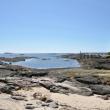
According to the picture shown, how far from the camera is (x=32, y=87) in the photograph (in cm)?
3111

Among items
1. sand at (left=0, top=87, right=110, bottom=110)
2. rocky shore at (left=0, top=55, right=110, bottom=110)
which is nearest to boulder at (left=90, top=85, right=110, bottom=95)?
rocky shore at (left=0, top=55, right=110, bottom=110)

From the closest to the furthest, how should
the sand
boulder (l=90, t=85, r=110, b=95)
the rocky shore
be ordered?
the sand < the rocky shore < boulder (l=90, t=85, r=110, b=95)

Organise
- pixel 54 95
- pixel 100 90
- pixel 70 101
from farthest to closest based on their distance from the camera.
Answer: pixel 100 90 < pixel 54 95 < pixel 70 101

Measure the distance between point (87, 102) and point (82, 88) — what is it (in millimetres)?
5382

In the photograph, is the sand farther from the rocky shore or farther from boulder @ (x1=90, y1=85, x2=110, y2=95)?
boulder @ (x1=90, y1=85, x2=110, y2=95)

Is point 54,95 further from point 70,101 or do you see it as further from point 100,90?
point 100,90

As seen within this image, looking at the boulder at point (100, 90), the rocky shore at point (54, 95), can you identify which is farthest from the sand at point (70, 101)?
the boulder at point (100, 90)

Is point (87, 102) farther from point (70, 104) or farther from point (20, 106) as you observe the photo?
point (20, 106)

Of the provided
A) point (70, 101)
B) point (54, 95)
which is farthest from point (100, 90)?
point (70, 101)

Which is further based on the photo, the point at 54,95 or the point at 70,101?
the point at 54,95

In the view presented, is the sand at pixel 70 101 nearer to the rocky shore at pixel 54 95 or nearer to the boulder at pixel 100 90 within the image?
the rocky shore at pixel 54 95

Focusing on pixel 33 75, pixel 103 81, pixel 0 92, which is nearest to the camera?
pixel 0 92

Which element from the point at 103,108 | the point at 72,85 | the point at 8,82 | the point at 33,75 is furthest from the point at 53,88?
the point at 33,75

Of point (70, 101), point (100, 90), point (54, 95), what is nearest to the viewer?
point (70, 101)
